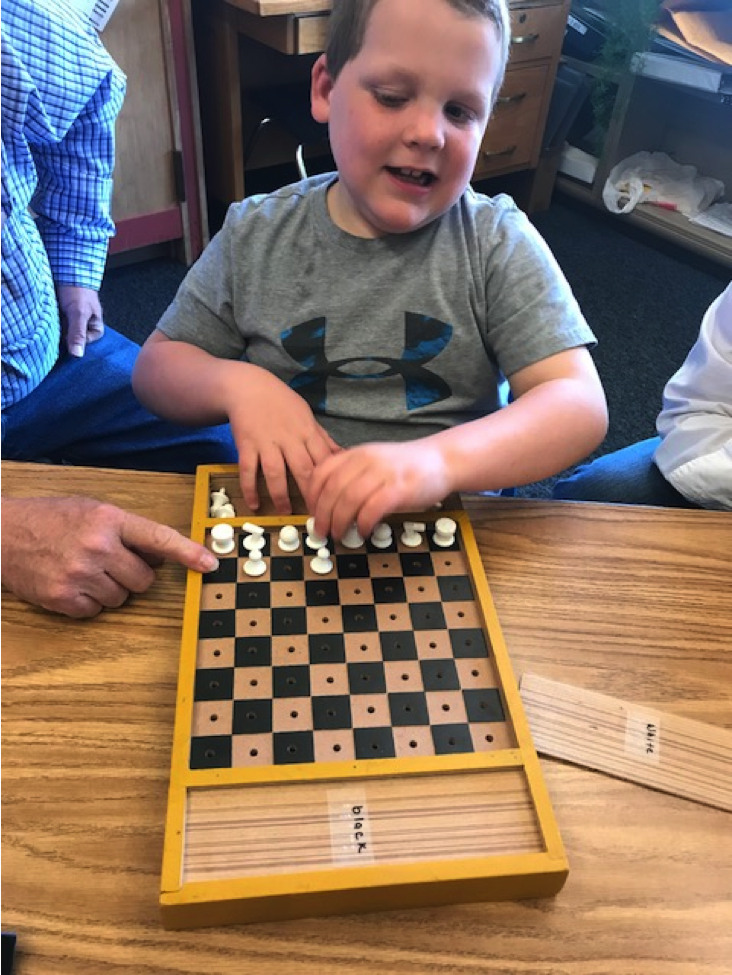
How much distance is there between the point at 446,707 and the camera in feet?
2.11

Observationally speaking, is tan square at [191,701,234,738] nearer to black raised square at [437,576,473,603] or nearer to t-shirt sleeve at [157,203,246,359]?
black raised square at [437,576,473,603]

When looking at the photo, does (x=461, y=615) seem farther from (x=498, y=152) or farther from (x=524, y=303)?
(x=498, y=152)

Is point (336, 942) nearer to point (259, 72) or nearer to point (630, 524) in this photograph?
point (630, 524)

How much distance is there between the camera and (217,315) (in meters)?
1.08

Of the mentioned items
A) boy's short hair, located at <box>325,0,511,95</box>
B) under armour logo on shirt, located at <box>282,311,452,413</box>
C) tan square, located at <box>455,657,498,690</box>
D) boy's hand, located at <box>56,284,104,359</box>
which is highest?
boy's short hair, located at <box>325,0,511,95</box>

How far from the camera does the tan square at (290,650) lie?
670 mm

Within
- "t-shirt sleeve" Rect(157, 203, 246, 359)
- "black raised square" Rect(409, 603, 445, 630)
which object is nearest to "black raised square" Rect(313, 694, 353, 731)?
"black raised square" Rect(409, 603, 445, 630)

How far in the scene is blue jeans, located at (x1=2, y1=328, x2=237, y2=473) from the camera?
1.34m

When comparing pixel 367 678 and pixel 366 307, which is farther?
pixel 366 307

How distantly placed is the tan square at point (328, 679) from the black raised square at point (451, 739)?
82mm

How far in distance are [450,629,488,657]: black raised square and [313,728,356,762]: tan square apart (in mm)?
127

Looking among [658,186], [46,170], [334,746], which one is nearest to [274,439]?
[334,746]

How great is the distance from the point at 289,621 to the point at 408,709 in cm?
14

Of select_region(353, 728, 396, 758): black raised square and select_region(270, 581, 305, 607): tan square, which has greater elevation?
select_region(353, 728, 396, 758): black raised square
